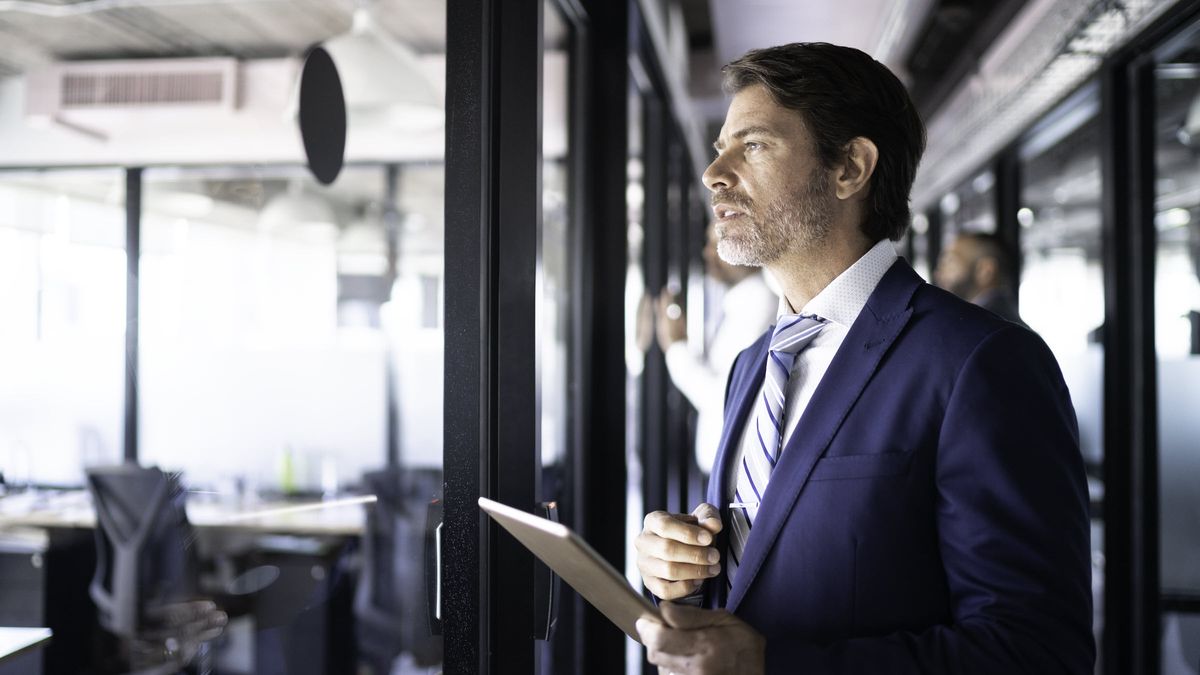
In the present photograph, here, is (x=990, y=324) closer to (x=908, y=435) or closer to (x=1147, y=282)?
(x=908, y=435)

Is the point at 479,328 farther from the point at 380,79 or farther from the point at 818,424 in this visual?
the point at 380,79

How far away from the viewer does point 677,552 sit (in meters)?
1.17

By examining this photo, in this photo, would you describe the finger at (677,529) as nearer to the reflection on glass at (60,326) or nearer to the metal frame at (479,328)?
the metal frame at (479,328)

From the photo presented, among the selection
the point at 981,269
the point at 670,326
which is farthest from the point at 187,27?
the point at 981,269

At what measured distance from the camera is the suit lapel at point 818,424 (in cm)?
110

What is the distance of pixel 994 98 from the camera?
4.11 m

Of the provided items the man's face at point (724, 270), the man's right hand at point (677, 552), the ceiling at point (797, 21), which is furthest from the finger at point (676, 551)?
→ the ceiling at point (797, 21)

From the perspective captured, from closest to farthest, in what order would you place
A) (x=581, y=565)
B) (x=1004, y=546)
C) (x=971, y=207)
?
(x=581, y=565), (x=1004, y=546), (x=971, y=207)

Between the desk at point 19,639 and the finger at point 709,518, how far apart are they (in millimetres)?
762

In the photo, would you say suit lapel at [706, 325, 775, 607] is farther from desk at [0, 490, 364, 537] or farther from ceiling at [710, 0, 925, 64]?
ceiling at [710, 0, 925, 64]

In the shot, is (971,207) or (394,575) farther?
(971,207)

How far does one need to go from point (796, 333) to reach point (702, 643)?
0.52 meters

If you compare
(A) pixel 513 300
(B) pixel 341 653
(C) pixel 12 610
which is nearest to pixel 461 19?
(A) pixel 513 300

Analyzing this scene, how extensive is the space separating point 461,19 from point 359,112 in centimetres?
76
